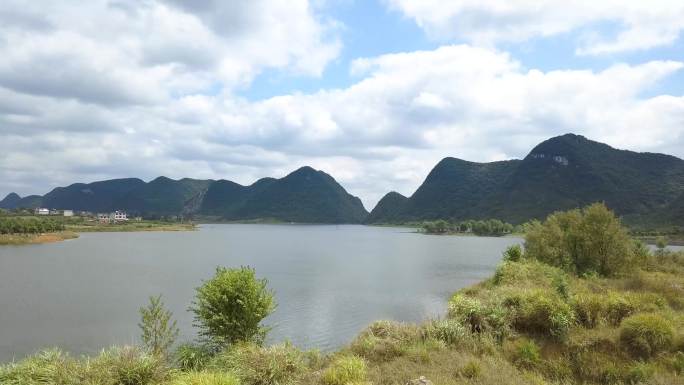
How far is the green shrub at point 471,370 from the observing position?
11359 millimetres

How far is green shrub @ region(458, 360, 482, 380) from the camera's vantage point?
11359 millimetres

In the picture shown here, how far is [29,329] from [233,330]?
2298 cm

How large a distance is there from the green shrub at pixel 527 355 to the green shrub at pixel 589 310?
3.56 meters

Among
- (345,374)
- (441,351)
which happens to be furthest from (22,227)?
(345,374)

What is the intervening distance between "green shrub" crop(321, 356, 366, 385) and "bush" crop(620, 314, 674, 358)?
8.48 metres

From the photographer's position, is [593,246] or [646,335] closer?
[646,335]

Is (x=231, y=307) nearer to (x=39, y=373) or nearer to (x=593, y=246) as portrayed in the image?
(x=39, y=373)

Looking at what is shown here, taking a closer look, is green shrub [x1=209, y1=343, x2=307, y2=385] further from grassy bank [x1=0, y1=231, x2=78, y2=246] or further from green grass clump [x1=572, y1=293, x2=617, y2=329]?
grassy bank [x1=0, y1=231, x2=78, y2=246]

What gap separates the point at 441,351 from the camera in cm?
1367

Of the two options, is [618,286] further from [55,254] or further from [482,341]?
[55,254]

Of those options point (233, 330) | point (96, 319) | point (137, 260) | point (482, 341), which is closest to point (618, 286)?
point (482, 341)

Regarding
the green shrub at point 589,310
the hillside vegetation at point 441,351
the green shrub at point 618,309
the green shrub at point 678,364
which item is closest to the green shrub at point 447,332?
the hillside vegetation at point 441,351

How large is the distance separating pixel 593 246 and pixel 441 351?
101 feet

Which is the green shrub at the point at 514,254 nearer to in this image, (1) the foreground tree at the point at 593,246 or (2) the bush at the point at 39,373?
(1) the foreground tree at the point at 593,246
